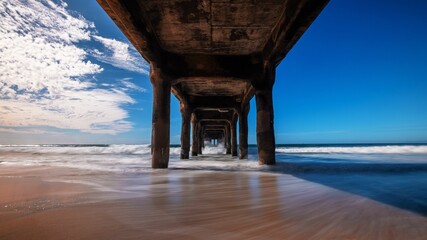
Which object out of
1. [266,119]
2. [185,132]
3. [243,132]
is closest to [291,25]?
[266,119]

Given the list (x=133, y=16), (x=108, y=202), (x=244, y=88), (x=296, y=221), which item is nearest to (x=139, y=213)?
(x=108, y=202)

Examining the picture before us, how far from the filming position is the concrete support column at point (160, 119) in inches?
257

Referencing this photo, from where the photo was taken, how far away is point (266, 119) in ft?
23.3

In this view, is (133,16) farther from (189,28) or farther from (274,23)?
(274,23)

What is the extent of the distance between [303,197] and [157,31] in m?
5.04

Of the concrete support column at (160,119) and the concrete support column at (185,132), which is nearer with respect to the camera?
the concrete support column at (160,119)

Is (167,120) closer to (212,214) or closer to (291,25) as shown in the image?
(291,25)

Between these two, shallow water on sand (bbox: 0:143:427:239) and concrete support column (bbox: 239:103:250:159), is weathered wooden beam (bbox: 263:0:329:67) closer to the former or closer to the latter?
shallow water on sand (bbox: 0:143:427:239)

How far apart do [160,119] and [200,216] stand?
15.9 feet

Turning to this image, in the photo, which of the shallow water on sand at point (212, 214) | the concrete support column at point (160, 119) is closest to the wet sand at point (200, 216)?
the shallow water on sand at point (212, 214)

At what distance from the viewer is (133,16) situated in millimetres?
4406

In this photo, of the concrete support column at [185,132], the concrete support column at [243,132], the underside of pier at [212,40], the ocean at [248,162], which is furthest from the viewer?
the concrete support column at [243,132]

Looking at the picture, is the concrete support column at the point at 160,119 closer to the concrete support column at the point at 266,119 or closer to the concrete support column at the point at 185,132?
the concrete support column at the point at 266,119

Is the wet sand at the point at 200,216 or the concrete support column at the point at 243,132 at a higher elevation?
the concrete support column at the point at 243,132
